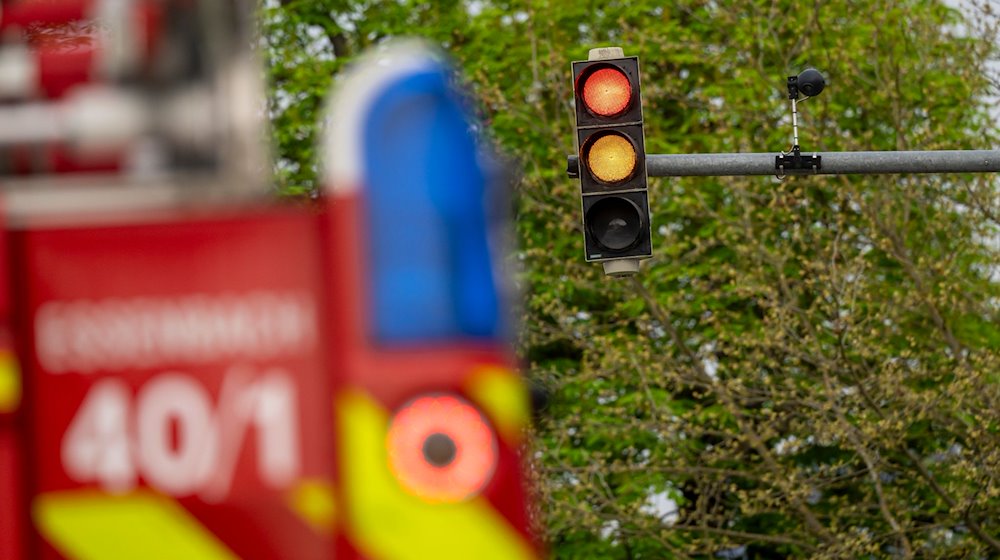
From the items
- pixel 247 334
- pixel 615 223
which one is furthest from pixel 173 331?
pixel 615 223

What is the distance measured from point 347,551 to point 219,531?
20 cm

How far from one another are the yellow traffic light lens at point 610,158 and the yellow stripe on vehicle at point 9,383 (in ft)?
21.3

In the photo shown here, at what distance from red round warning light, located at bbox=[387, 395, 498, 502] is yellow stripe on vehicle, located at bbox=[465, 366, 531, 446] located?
2 cm

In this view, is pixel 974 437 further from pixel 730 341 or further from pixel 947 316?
pixel 730 341

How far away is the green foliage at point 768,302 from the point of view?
18.4 meters

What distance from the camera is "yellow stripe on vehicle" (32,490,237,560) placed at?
106 inches

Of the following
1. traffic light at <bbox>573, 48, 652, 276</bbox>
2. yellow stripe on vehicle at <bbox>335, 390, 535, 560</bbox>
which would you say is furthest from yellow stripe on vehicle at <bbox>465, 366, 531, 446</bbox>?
traffic light at <bbox>573, 48, 652, 276</bbox>

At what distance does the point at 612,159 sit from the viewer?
9.05 meters

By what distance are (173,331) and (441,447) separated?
0.46 m

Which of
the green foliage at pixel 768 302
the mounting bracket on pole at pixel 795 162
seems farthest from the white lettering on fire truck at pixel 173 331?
the green foliage at pixel 768 302

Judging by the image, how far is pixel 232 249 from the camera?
108 inches

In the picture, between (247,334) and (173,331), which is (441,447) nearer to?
(247,334)

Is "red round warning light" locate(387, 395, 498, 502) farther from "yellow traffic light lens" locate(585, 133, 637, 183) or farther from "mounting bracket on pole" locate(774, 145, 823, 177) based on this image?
"mounting bracket on pole" locate(774, 145, 823, 177)

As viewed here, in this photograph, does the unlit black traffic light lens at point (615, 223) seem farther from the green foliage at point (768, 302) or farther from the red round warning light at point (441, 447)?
the green foliage at point (768, 302)
